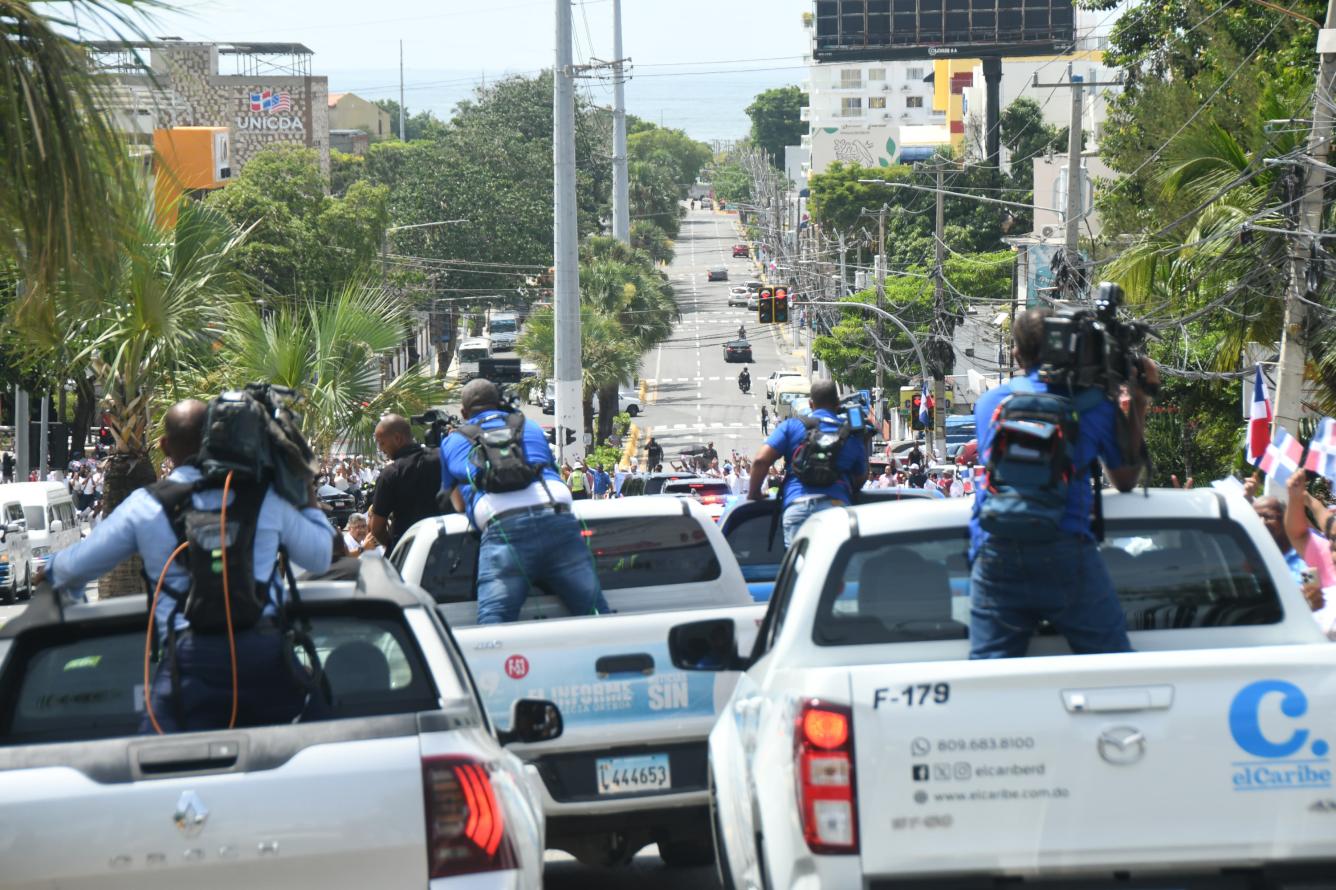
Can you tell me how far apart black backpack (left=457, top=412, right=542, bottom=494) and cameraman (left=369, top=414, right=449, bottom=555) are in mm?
2650

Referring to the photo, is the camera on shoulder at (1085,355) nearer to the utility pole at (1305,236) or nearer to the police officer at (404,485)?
the police officer at (404,485)

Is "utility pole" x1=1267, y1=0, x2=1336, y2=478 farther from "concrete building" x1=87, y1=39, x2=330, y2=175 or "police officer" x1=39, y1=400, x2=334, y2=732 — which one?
"concrete building" x1=87, y1=39, x2=330, y2=175

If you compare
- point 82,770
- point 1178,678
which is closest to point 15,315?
point 82,770

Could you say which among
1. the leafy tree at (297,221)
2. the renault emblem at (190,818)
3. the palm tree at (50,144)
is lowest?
the renault emblem at (190,818)

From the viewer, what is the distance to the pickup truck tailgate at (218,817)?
174 inches

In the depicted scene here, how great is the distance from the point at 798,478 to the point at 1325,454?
3176mm

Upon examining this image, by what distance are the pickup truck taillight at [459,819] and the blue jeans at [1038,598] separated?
1.70 m

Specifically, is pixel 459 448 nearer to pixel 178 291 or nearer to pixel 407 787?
pixel 178 291

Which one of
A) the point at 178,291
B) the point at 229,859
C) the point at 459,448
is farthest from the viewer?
the point at 178,291

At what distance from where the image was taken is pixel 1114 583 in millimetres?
6086

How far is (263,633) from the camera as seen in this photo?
5438 millimetres

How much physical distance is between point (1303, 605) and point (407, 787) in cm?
293

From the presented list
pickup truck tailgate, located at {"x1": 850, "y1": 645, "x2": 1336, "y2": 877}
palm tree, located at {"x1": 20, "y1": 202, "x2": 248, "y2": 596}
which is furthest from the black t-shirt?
pickup truck tailgate, located at {"x1": 850, "y1": 645, "x2": 1336, "y2": 877}

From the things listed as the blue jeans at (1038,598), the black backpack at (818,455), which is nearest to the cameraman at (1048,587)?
the blue jeans at (1038,598)
